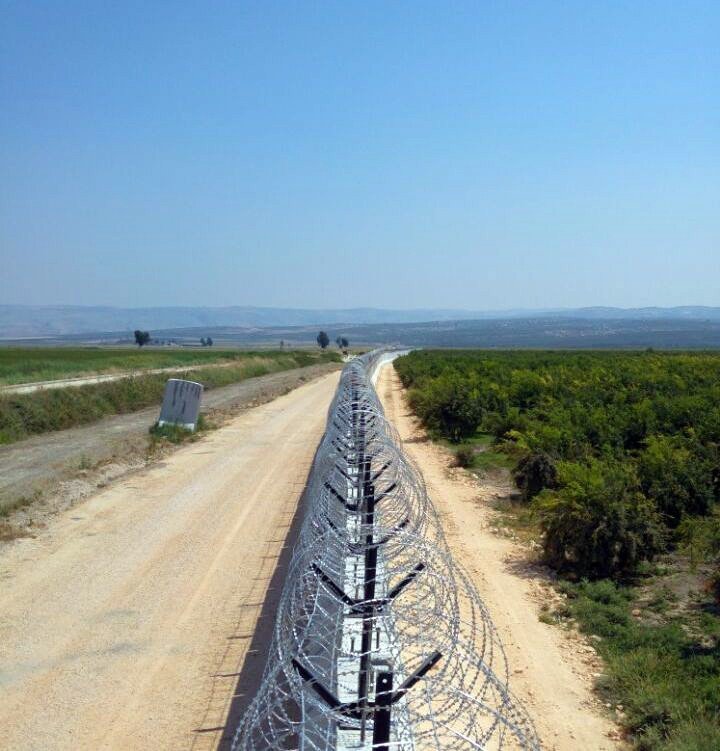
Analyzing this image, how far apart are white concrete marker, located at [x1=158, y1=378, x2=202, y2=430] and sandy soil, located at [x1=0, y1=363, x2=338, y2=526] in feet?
2.75

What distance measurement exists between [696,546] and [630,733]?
385 centimetres

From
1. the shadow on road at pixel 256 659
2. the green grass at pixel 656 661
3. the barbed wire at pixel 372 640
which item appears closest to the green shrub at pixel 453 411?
the shadow on road at pixel 256 659

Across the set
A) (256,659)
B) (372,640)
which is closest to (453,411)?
(256,659)

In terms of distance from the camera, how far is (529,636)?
328 inches

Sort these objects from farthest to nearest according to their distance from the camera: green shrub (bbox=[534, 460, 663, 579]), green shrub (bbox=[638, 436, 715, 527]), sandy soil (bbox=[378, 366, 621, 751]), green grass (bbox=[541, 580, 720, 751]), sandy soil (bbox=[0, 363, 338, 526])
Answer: sandy soil (bbox=[0, 363, 338, 526]) < green shrub (bbox=[638, 436, 715, 527]) < green shrub (bbox=[534, 460, 663, 579]) < sandy soil (bbox=[378, 366, 621, 751]) < green grass (bbox=[541, 580, 720, 751])

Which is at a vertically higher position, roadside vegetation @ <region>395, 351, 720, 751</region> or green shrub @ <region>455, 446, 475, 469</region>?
roadside vegetation @ <region>395, 351, 720, 751</region>

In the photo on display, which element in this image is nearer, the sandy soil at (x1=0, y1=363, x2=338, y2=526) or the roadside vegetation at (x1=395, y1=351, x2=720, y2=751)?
the roadside vegetation at (x1=395, y1=351, x2=720, y2=751)

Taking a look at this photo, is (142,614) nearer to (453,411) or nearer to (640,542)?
(640,542)

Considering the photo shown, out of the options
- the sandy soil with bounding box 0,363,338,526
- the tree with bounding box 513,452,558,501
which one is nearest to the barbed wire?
the tree with bounding box 513,452,558,501

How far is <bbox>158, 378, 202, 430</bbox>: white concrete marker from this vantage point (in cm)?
2466

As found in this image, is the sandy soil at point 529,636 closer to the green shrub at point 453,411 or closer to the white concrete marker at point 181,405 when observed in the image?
the green shrub at point 453,411

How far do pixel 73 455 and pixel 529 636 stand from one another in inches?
588

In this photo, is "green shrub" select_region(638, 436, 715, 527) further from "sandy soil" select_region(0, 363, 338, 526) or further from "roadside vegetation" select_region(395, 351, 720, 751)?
"sandy soil" select_region(0, 363, 338, 526)

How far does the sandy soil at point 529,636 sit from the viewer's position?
638cm
